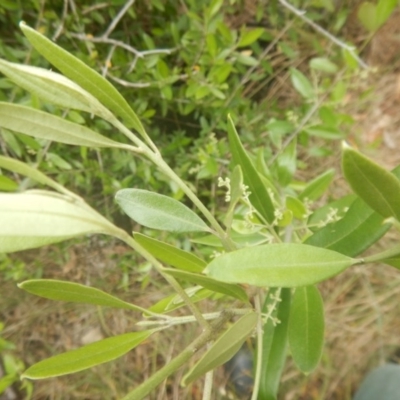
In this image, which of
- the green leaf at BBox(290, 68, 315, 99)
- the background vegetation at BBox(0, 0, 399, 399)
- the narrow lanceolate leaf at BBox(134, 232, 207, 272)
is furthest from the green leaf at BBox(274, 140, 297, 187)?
the narrow lanceolate leaf at BBox(134, 232, 207, 272)

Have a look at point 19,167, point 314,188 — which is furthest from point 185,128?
point 19,167

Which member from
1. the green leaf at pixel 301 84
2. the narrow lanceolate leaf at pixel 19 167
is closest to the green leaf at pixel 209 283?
the narrow lanceolate leaf at pixel 19 167

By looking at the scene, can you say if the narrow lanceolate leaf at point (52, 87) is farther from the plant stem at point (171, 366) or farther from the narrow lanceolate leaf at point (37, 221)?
the plant stem at point (171, 366)

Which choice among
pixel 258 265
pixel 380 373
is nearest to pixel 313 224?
pixel 258 265

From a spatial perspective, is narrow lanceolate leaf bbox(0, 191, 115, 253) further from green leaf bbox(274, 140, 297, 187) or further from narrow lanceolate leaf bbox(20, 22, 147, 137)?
green leaf bbox(274, 140, 297, 187)

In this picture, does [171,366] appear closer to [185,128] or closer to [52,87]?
[52,87]

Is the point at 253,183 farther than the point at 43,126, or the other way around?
the point at 253,183

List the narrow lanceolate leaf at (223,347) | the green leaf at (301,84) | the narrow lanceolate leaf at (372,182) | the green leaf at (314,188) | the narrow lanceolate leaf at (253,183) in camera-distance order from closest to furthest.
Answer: the narrow lanceolate leaf at (372,182) → the narrow lanceolate leaf at (223,347) → the narrow lanceolate leaf at (253,183) → the green leaf at (314,188) → the green leaf at (301,84)
